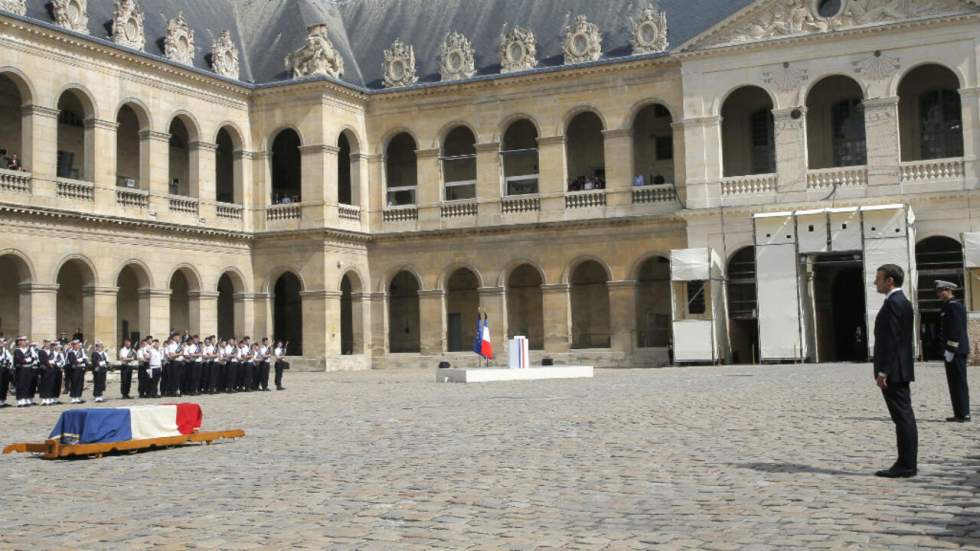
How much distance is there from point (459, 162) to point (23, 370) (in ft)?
76.3

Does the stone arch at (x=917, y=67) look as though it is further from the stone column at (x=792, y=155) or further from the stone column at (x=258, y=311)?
the stone column at (x=258, y=311)

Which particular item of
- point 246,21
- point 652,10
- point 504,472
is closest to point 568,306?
point 652,10

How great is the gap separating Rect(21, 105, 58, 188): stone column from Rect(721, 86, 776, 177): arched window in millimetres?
22275

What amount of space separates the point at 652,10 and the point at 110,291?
20.8 metres

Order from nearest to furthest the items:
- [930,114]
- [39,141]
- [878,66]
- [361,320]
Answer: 1. [39,141]
2. [878,66]
3. [930,114]
4. [361,320]

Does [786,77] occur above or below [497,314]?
above

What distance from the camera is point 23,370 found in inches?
997

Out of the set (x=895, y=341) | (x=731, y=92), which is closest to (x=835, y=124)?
(x=731, y=92)

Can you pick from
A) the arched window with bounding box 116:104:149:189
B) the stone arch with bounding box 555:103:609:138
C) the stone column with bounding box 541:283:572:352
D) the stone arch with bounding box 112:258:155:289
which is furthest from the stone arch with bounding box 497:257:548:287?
the arched window with bounding box 116:104:149:189

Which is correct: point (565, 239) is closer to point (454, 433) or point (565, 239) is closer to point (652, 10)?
point (652, 10)

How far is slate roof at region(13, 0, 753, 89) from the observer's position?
1644 inches

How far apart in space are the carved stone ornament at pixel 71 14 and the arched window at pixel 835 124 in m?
24.0

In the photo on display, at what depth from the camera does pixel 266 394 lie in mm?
28672

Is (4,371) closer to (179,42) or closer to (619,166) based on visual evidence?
(179,42)
